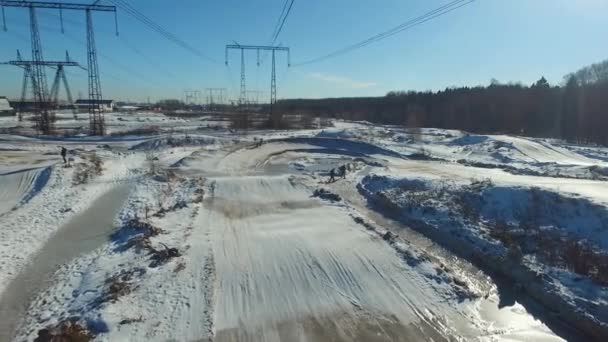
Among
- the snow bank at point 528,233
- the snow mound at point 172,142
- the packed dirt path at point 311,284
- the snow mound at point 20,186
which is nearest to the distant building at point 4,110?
the snow mound at point 172,142

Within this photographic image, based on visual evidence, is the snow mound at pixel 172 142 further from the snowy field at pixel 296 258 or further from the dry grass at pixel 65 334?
the dry grass at pixel 65 334

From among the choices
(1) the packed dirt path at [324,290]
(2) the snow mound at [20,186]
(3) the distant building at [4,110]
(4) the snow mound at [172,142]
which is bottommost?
(1) the packed dirt path at [324,290]

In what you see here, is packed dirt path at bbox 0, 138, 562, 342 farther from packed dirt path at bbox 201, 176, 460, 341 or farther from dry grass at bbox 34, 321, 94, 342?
dry grass at bbox 34, 321, 94, 342

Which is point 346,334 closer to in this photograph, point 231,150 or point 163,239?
point 163,239

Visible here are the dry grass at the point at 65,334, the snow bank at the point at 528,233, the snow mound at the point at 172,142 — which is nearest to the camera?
the dry grass at the point at 65,334

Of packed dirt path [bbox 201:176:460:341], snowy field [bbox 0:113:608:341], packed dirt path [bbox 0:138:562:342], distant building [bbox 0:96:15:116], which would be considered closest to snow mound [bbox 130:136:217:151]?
snowy field [bbox 0:113:608:341]

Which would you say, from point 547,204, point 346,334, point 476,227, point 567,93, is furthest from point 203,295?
point 567,93
